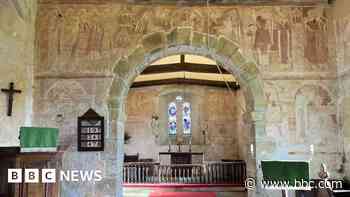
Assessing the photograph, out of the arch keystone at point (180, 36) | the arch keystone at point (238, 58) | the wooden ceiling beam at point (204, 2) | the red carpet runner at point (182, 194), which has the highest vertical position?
the wooden ceiling beam at point (204, 2)

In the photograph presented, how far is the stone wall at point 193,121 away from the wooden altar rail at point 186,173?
1765 millimetres

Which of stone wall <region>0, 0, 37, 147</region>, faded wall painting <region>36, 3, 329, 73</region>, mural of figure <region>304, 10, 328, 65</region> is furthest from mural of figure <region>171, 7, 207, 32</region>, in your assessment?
stone wall <region>0, 0, 37, 147</region>

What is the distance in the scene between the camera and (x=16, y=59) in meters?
6.43

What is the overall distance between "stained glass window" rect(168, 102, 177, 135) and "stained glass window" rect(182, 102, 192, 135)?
386 mm

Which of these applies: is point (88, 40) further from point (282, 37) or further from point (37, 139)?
point (282, 37)

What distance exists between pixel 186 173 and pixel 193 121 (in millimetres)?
2726

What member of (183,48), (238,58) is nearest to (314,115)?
(238,58)

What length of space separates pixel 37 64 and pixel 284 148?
5.26 m

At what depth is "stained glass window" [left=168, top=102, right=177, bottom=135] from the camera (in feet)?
48.8

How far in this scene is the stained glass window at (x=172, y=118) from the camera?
48.8ft

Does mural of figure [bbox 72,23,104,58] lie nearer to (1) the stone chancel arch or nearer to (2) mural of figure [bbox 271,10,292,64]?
(1) the stone chancel arch

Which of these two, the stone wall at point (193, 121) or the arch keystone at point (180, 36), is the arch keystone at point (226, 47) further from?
the stone wall at point (193, 121)

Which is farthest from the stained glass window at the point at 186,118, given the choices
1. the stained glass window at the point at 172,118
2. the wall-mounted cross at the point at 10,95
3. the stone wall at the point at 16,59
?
the wall-mounted cross at the point at 10,95

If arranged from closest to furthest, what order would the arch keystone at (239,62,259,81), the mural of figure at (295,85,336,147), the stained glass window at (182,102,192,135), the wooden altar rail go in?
the mural of figure at (295,85,336,147)
the arch keystone at (239,62,259,81)
the wooden altar rail
the stained glass window at (182,102,192,135)
